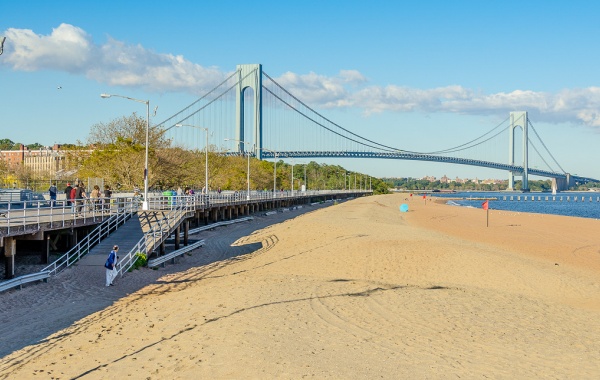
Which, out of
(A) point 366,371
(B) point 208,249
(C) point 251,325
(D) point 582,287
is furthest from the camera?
(B) point 208,249

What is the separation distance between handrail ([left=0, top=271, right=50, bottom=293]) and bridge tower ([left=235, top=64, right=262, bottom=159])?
8986cm

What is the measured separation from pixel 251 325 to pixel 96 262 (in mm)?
10690

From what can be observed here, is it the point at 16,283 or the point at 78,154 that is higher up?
the point at 78,154

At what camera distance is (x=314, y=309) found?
1493cm

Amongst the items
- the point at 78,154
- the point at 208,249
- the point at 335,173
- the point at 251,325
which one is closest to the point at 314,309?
the point at 251,325

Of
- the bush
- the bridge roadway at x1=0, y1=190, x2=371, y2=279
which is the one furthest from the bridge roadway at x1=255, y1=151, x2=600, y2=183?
the bush

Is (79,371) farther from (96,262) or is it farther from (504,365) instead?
(96,262)

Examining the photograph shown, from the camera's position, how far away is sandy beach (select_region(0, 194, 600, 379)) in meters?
10.5

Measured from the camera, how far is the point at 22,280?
18.2m

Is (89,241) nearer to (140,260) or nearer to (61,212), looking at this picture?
A: (140,260)

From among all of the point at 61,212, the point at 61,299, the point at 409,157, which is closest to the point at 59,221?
the point at 61,299

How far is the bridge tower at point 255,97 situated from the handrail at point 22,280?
8986 cm

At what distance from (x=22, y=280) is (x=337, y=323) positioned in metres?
9.96

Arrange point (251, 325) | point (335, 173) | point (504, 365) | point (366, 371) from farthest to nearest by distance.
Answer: point (335, 173) < point (251, 325) < point (504, 365) < point (366, 371)
